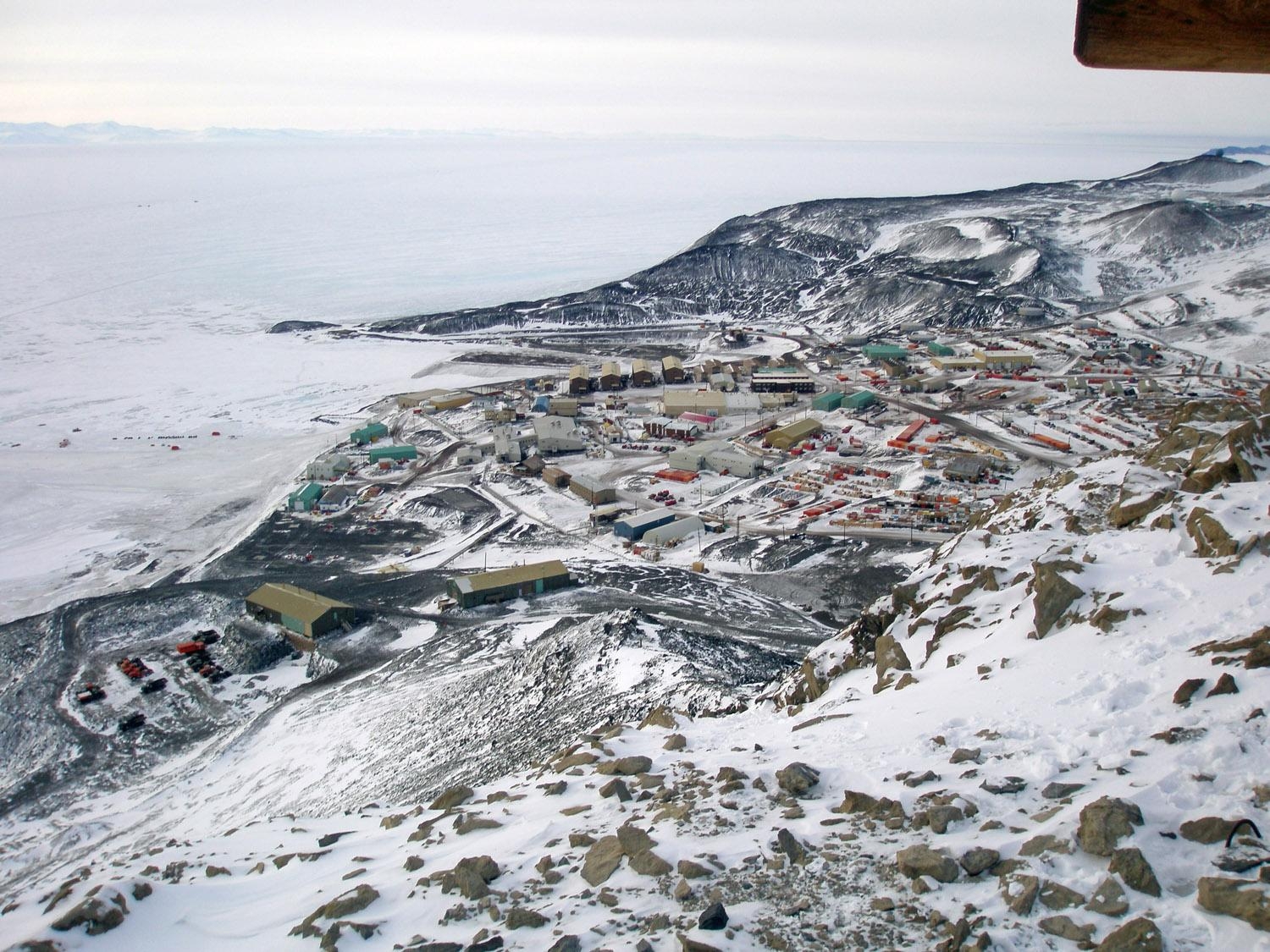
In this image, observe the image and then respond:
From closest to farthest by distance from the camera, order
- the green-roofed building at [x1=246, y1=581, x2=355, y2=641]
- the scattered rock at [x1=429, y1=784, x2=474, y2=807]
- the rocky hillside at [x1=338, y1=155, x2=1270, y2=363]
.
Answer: the scattered rock at [x1=429, y1=784, x2=474, y2=807] < the green-roofed building at [x1=246, y1=581, x2=355, y2=641] < the rocky hillside at [x1=338, y1=155, x2=1270, y2=363]

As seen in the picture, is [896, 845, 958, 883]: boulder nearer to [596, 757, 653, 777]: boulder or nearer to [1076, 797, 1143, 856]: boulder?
[1076, 797, 1143, 856]: boulder

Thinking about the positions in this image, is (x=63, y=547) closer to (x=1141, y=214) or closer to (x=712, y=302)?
(x=712, y=302)

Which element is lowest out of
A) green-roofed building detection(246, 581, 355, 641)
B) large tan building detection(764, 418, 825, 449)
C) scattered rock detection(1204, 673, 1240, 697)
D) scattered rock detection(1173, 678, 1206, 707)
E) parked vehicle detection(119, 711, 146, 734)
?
parked vehicle detection(119, 711, 146, 734)

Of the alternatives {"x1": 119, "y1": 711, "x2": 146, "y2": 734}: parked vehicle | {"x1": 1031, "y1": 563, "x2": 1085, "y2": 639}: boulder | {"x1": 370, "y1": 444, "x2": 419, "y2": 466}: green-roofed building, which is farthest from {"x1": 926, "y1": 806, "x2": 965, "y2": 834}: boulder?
{"x1": 370, "y1": 444, "x2": 419, "y2": 466}: green-roofed building

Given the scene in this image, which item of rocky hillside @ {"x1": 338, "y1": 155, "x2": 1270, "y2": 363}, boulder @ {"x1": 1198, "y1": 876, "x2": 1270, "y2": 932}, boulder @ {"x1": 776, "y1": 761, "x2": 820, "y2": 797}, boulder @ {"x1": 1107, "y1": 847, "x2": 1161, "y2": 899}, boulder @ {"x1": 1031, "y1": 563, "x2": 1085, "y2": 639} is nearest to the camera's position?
boulder @ {"x1": 1198, "y1": 876, "x2": 1270, "y2": 932}

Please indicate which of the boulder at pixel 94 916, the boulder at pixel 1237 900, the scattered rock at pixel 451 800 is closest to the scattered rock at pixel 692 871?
the boulder at pixel 1237 900
